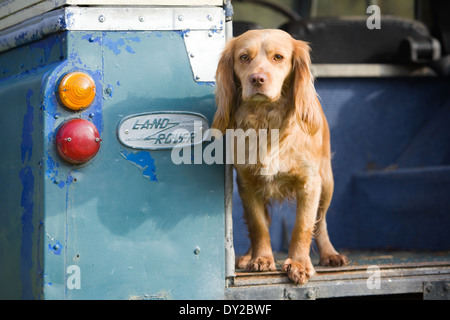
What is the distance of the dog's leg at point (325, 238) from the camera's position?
122 inches

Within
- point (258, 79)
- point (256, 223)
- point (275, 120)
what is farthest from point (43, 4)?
point (256, 223)

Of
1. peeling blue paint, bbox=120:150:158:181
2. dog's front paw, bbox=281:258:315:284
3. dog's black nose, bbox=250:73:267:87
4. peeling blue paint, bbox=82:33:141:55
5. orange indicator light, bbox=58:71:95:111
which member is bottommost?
dog's front paw, bbox=281:258:315:284

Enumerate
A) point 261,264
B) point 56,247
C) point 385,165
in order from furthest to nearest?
1. point 385,165
2. point 261,264
3. point 56,247

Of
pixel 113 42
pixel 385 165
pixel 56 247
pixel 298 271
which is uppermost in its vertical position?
pixel 113 42

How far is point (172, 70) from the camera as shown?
2471 mm

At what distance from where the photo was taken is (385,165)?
4375 mm

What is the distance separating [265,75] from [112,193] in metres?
0.75

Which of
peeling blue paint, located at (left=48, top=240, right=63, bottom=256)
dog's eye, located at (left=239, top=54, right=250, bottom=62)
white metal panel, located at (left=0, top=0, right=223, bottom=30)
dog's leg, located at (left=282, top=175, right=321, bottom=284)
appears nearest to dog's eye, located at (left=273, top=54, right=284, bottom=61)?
dog's eye, located at (left=239, top=54, right=250, bottom=62)

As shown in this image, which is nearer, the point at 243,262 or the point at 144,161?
the point at 144,161

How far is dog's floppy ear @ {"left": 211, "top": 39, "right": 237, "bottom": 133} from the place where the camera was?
2518mm

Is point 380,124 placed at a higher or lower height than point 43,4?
lower

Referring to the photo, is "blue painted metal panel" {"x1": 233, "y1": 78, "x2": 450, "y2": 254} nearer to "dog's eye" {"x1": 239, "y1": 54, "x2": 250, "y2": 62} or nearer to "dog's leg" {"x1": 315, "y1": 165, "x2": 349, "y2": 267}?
"dog's leg" {"x1": 315, "y1": 165, "x2": 349, "y2": 267}

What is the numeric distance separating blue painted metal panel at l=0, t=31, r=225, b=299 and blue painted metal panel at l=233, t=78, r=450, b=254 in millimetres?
1520

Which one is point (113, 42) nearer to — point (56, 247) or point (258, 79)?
point (258, 79)
